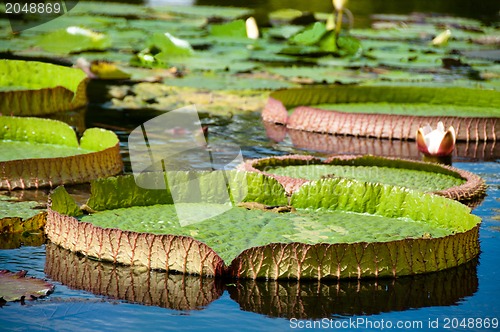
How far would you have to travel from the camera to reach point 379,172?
20.1 feet

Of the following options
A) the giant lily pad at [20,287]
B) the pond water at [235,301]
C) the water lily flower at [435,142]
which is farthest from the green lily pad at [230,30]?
the giant lily pad at [20,287]

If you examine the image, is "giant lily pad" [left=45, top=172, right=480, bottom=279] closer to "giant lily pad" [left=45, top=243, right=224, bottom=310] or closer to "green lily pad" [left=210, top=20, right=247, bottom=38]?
"giant lily pad" [left=45, top=243, right=224, bottom=310]

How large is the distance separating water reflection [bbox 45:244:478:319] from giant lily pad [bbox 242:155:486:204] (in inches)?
57.9

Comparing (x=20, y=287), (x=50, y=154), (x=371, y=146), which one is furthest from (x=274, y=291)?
(x=371, y=146)

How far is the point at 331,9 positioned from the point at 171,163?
34.9 feet

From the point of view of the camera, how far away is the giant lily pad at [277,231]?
168 inches

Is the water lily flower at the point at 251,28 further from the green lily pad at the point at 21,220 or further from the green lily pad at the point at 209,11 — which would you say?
the green lily pad at the point at 21,220

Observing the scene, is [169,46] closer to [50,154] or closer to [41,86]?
[41,86]

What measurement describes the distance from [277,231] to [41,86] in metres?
4.99

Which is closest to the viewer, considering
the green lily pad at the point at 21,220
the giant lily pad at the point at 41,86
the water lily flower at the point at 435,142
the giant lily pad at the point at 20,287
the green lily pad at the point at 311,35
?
the giant lily pad at the point at 20,287

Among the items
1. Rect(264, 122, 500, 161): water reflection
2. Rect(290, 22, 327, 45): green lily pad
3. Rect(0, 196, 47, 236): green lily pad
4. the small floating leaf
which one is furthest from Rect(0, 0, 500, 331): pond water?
Rect(290, 22, 327, 45): green lily pad

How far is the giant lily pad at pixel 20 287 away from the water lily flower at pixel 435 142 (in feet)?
10.5

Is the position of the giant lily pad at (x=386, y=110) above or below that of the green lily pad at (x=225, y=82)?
above

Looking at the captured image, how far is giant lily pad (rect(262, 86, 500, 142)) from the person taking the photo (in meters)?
7.89
